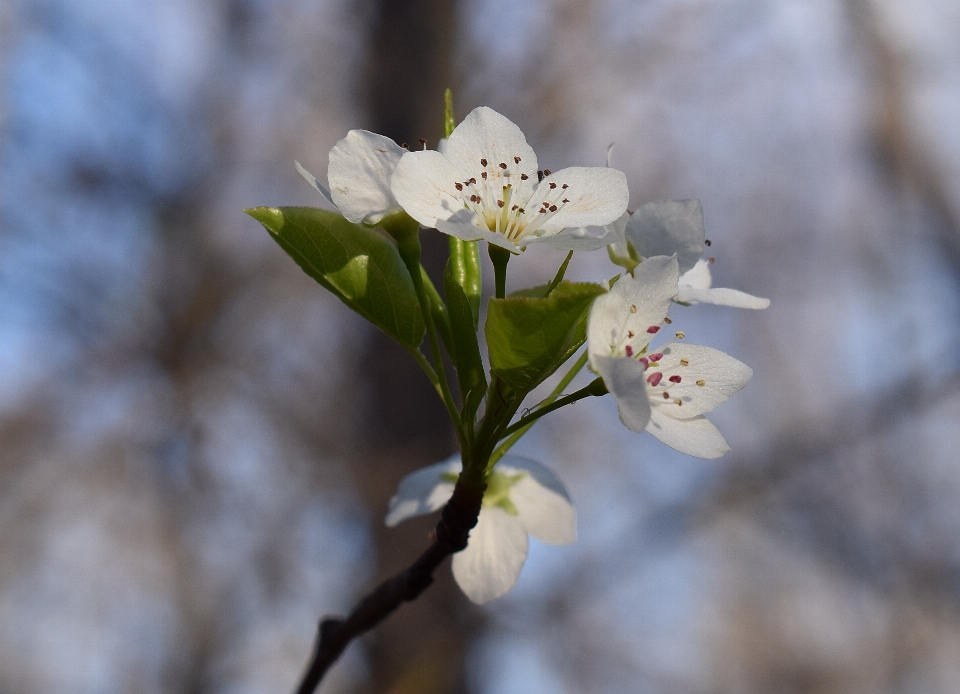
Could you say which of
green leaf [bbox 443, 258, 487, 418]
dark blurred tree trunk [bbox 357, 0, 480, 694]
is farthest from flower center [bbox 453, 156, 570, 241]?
dark blurred tree trunk [bbox 357, 0, 480, 694]

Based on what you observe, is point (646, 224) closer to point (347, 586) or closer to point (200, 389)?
point (347, 586)

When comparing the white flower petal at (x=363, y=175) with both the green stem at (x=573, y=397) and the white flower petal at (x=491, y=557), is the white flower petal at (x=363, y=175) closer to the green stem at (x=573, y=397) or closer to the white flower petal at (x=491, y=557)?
the green stem at (x=573, y=397)

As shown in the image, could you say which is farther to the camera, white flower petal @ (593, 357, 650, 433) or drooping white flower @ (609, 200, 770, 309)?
drooping white flower @ (609, 200, 770, 309)

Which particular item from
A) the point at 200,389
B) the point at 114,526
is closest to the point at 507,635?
the point at 200,389

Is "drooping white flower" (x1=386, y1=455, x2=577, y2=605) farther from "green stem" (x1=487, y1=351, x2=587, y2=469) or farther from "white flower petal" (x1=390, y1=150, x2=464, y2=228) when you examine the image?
"white flower petal" (x1=390, y1=150, x2=464, y2=228)

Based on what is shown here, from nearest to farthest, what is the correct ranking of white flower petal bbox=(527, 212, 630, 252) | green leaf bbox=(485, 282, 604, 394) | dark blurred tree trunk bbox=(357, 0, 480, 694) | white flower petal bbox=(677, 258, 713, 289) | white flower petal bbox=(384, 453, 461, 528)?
green leaf bbox=(485, 282, 604, 394) → white flower petal bbox=(527, 212, 630, 252) → white flower petal bbox=(677, 258, 713, 289) → white flower petal bbox=(384, 453, 461, 528) → dark blurred tree trunk bbox=(357, 0, 480, 694)

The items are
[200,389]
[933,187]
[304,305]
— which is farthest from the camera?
[933,187]

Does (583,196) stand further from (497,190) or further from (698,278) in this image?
(698,278)

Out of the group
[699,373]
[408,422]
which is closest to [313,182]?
[699,373]
